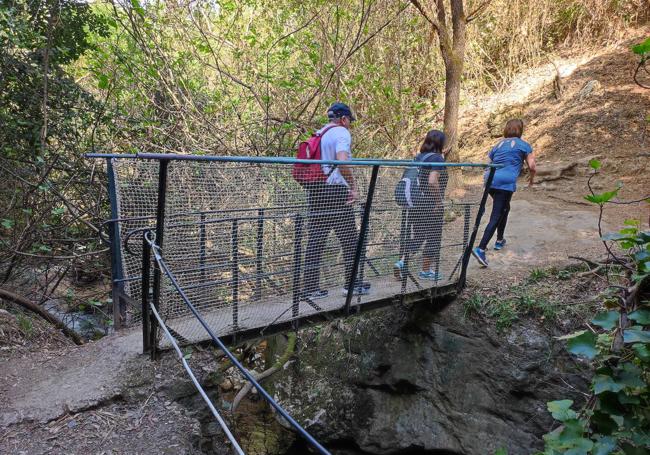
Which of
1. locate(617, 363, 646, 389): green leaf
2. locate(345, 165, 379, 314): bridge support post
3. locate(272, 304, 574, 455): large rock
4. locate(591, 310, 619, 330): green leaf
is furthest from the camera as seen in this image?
locate(272, 304, 574, 455): large rock

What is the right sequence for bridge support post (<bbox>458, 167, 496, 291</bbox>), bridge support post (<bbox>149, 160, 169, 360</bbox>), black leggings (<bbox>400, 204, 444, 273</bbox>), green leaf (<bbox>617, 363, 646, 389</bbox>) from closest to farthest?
green leaf (<bbox>617, 363, 646, 389</bbox>) → bridge support post (<bbox>149, 160, 169, 360</bbox>) → black leggings (<bbox>400, 204, 444, 273</bbox>) → bridge support post (<bbox>458, 167, 496, 291</bbox>)

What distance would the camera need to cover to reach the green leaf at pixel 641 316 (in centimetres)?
194

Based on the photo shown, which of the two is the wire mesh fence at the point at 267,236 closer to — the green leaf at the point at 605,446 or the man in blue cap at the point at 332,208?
the man in blue cap at the point at 332,208

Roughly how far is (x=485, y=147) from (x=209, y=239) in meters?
8.28

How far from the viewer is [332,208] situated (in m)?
3.62

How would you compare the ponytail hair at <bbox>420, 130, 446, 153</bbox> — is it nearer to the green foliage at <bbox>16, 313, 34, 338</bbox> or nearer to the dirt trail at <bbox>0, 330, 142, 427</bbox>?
the dirt trail at <bbox>0, 330, 142, 427</bbox>

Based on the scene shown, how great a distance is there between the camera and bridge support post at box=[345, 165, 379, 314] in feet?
11.9

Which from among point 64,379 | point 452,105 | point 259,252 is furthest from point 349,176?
point 452,105

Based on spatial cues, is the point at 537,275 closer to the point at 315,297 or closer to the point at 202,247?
the point at 315,297

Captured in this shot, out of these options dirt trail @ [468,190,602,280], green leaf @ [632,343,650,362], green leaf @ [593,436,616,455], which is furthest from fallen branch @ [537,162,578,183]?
green leaf @ [593,436,616,455]

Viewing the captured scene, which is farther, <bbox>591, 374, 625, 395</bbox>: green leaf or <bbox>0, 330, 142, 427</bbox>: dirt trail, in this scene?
<bbox>0, 330, 142, 427</bbox>: dirt trail

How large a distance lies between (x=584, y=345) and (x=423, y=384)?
3.11m

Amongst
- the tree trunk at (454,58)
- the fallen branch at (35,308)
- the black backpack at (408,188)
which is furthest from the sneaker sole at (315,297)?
the tree trunk at (454,58)

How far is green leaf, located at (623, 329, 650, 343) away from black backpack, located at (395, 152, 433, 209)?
91.6 inches
